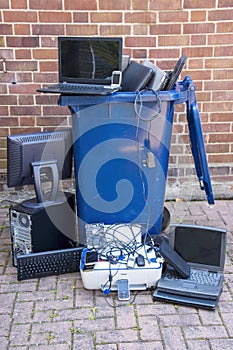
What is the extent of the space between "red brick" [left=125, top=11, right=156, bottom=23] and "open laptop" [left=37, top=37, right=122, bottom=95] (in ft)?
3.43

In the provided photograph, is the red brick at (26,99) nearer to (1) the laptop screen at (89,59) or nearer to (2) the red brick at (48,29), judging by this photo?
(2) the red brick at (48,29)

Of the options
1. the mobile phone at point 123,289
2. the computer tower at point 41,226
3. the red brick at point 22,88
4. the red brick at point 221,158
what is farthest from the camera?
the red brick at point 221,158

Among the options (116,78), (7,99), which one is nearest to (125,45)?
(116,78)

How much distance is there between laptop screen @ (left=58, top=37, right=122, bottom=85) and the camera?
3096mm

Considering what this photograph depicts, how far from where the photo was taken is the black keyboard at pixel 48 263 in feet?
10.1

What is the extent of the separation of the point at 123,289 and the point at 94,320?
0.30 metres

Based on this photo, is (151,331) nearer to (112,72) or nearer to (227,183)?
(112,72)

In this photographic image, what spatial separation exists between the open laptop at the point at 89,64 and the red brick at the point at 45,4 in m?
0.96

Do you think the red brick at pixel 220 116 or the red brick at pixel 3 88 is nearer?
the red brick at pixel 3 88


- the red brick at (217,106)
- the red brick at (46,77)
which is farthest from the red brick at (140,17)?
the red brick at (217,106)

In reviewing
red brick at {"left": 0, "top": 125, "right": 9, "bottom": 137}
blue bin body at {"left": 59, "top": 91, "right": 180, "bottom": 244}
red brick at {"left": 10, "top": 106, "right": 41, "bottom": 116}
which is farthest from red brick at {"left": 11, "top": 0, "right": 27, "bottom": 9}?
blue bin body at {"left": 59, "top": 91, "right": 180, "bottom": 244}

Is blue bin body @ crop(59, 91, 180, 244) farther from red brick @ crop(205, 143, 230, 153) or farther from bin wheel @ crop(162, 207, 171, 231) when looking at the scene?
red brick @ crop(205, 143, 230, 153)

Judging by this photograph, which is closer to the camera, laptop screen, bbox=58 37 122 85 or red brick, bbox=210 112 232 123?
laptop screen, bbox=58 37 122 85

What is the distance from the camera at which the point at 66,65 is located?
3215mm
